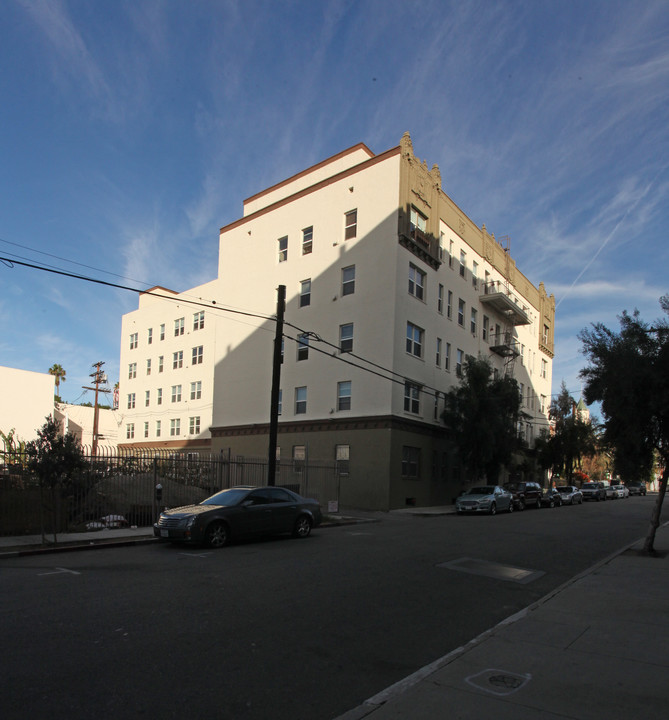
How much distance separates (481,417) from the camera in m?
32.5

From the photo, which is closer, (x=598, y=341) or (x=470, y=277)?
(x=598, y=341)

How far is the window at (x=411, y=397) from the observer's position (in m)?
30.5

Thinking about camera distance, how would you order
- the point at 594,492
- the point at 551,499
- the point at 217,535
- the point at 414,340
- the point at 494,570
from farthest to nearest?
the point at 594,492 → the point at 551,499 → the point at 414,340 → the point at 217,535 → the point at 494,570

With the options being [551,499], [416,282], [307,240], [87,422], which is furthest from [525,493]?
[87,422]

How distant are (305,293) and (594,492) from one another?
31060 mm

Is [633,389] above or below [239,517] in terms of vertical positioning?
above

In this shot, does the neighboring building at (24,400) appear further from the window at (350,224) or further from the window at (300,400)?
the window at (350,224)

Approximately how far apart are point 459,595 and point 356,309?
23.0 metres

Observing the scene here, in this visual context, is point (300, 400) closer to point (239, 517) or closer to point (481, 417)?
point (481, 417)

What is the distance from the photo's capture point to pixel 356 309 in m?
31.2

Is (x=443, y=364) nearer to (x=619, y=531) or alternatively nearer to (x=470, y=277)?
(x=470, y=277)

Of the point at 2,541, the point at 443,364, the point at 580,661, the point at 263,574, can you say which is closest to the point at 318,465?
the point at 443,364

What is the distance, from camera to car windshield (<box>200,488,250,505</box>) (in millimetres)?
14945

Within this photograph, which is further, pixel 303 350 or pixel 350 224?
pixel 303 350
